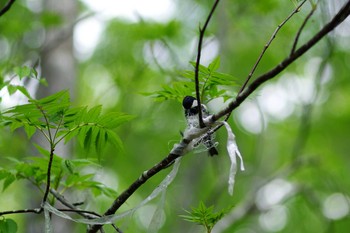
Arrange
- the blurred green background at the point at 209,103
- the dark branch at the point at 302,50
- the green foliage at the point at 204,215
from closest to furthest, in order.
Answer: the dark branch at the point at 302,50 → the green foliage at the point at 204,215 → the blurred green background at the point at 209,103

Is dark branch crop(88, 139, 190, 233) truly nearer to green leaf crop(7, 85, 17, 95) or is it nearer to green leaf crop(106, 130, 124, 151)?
green leaf crop(106, 130, 124, 151)

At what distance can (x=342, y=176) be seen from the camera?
798cm

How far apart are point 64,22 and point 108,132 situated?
2.73 m

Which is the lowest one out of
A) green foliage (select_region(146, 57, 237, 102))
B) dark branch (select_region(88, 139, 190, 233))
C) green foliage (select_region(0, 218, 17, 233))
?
dark branch (select_region(88, 139, 190, 233))

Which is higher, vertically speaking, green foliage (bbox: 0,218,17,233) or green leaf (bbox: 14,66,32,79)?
green leaf (bbox: 14,66,32,79)

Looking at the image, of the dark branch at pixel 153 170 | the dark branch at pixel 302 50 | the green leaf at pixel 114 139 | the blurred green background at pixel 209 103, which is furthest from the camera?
the blurred green background at pixel 209 103

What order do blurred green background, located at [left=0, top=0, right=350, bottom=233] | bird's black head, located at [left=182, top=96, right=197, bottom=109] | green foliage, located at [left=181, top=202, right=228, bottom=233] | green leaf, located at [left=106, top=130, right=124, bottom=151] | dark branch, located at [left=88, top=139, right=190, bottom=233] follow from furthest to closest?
blurred green background, located at [left=0, top=0, right=350, bottom=233], bird's black head, located at [left=182, top=96, right=197, bottom=109], green leaf, located at [left=106, top=130, right=124, bottom=151], green foliage, located at [left=181, top=202, right=228, bottom=233], dark branch, located at [left=88, top=139, right=190, bottom=233]

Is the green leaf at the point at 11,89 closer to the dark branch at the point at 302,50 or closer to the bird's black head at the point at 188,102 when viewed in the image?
the bird's black head at the point at 188,102

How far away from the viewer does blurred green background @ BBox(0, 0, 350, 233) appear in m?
3.92

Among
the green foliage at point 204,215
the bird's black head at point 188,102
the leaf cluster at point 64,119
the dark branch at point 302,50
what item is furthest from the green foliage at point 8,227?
the dark branch at point 302,50

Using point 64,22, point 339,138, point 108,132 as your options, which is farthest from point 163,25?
point 339,138

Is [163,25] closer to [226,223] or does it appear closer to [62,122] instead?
[226,223]

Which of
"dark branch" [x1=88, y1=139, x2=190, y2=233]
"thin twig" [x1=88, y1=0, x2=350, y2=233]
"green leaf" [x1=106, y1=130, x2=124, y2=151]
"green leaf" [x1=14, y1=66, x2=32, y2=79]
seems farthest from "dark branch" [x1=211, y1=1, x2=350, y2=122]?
"green leaf" [x1=14, y1=66, x2=32, y2=79]

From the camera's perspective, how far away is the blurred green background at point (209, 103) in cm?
392
